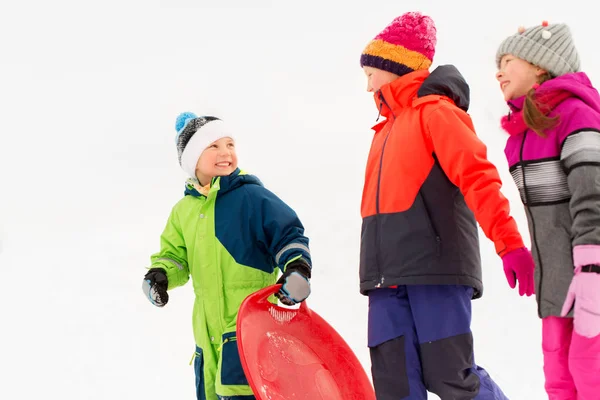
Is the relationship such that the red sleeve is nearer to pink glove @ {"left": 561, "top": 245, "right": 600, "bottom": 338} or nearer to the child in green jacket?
pink glove @ {"left": 561, "top": 245, "right": 600, "bottom": 338}

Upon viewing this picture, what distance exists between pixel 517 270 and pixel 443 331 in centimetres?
36

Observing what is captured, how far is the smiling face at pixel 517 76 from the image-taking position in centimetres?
243

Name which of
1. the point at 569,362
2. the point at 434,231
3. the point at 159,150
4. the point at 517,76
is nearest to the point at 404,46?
the point at 517,76

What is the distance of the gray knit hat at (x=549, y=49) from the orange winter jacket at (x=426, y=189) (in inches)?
9.5

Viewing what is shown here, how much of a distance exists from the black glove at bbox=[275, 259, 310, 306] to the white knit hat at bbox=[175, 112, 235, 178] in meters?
0.69

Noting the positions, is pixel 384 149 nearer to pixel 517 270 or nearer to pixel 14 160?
pixel 517 270

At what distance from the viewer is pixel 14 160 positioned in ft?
22.7

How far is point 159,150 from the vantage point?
635 cm

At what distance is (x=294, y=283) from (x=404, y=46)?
0.96m

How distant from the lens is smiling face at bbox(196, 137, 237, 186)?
296 cm

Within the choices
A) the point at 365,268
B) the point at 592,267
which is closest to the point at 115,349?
the point at 365,268

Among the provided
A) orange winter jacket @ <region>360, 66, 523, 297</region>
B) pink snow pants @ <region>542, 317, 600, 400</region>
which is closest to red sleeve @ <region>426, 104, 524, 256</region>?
orange winter jacket @ <region>360, 66, 523, 297</region>

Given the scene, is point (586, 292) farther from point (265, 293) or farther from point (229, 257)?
point (229, 257)

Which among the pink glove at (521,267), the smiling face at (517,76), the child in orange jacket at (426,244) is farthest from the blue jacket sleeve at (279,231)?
the smiling face at (517,76)
